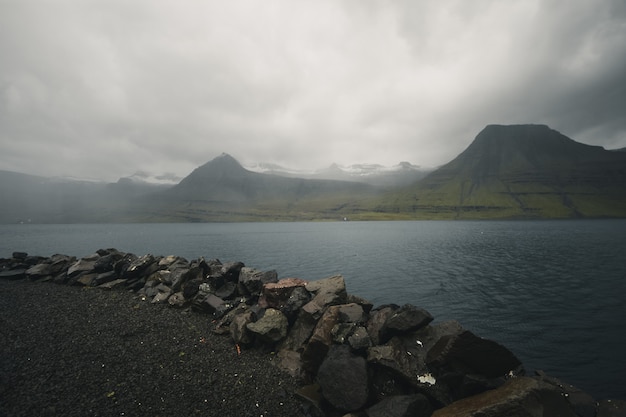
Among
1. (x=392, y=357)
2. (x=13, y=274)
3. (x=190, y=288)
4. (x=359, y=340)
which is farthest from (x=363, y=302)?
(x=13, y=274)

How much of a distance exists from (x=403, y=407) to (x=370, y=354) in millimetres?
2731

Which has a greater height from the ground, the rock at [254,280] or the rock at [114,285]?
the rock at [254,280]

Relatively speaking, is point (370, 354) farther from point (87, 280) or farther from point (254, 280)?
point (87, 280)

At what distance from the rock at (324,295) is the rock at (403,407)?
6.76m

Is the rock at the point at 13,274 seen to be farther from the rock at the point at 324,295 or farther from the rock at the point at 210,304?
the rock at the point at 324,295

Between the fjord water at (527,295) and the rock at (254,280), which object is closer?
the fjord water at (527,295)

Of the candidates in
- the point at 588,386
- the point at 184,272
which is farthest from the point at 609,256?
the point at 184,272

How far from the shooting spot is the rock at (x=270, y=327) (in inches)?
675

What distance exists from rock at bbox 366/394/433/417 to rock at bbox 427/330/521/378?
6.43ft

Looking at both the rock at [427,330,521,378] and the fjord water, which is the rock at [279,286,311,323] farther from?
the fjord water

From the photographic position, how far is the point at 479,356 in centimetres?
1079

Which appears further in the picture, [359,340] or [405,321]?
[405,321]

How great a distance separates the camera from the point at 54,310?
68.6 ft

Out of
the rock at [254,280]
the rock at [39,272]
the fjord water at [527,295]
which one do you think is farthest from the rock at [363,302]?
the rock at [39,272]
